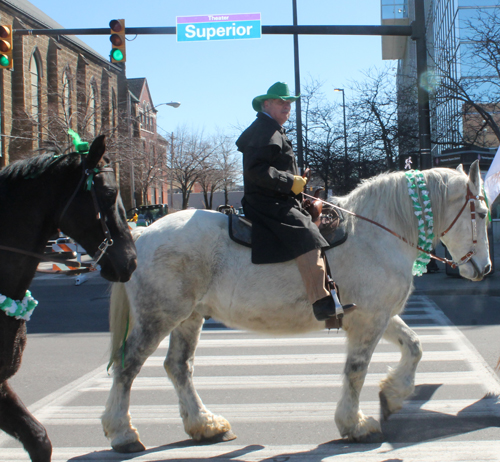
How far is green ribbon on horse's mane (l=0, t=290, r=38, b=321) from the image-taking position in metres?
2.80

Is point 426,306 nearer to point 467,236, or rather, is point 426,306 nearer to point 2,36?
point 467,236

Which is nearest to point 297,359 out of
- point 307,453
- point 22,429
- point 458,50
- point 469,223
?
point 307,453

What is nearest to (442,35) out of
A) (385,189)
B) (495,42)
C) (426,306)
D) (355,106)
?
(355,106)

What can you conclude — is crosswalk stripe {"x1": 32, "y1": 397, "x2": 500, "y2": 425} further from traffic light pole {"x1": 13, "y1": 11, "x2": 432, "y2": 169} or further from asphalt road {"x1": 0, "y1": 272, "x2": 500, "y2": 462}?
traffic light pole {"x1": 13, "y1": 11, "x2": 432, "y2": 169}

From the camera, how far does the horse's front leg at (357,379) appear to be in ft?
13.3

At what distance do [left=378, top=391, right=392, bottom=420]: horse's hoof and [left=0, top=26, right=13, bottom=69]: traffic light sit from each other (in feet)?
33.2

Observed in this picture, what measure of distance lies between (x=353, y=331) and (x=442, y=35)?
31.1 meters

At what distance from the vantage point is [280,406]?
489 cm

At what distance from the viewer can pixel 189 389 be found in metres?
4.36

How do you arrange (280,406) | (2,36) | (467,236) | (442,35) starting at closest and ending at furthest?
(467,236) < (280,406) < (2,36) < (442,35)

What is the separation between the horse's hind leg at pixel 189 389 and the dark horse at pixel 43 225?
1381 millimetres

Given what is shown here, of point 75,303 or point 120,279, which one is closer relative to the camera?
point 120,279

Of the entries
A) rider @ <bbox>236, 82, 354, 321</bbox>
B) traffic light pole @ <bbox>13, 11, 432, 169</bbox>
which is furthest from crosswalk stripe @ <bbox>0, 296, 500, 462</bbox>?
traffic light pole @ <bbox>13, 11, 432, 169</bbox>

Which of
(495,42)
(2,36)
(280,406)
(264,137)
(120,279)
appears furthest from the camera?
(495,42)
